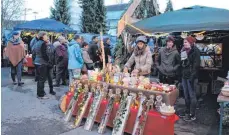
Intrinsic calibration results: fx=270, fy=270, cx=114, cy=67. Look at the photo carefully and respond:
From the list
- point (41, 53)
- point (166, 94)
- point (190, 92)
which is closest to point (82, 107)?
point (166, 94)

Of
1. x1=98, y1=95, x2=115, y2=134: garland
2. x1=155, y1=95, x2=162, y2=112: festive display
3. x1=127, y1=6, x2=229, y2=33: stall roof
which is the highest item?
x1=127, y1=6, x2=229, y2=33: stall roof

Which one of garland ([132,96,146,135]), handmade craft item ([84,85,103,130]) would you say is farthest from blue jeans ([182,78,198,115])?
handmade craft item ([84,85,103,130])

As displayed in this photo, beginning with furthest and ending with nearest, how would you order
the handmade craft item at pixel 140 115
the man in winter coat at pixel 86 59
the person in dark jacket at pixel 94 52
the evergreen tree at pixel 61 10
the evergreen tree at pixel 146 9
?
1. the evergreen tree at pixel 61 10
2. the evergreen tree at pixel 146 9
3. the person in dark jacket at pixel 94 52
4. the man in winter coat at pixel 86 59
5. the handmade craft item at pixel 140 115

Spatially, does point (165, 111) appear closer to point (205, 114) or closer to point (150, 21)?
point (205, 114)

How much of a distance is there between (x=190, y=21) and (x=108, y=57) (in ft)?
12.4

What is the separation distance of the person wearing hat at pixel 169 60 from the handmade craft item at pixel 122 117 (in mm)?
1334

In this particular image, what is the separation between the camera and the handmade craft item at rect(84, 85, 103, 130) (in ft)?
15.4

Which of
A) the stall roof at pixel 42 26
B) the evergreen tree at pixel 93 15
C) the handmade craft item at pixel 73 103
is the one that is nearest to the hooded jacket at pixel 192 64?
the handmade craft item at pixel 73 103

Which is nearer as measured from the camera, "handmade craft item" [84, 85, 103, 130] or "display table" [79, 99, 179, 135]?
"display table" [79, 99, 179, 135]

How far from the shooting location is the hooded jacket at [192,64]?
500 centimetres

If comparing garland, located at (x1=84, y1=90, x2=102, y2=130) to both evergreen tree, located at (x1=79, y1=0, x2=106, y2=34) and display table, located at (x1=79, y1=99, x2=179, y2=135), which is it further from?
evergreen tree, located at (x1=79, y1=0, x2=106, y2=34)

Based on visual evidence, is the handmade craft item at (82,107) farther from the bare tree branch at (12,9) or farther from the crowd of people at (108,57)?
the bare tree branch at (12,9)

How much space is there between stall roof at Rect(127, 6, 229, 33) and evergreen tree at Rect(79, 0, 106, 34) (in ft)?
51.7

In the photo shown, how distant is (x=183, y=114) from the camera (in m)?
5.60
